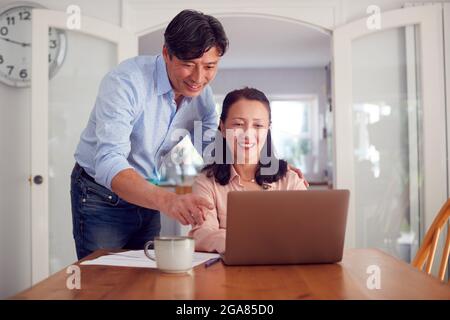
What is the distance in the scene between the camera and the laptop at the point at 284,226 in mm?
1196

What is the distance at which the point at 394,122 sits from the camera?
377cm

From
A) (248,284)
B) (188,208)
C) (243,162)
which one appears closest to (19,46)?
(243,162)

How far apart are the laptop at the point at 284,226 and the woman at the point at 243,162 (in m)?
0.42

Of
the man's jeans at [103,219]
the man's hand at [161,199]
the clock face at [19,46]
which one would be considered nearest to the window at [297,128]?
the clock face at [19,46]

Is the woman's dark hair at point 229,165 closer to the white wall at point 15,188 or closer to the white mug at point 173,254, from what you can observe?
the white mug at point 173,254

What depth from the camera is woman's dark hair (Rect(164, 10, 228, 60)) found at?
5.74 ft

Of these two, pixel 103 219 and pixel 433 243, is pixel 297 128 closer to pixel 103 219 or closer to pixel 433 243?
pixel 103 219

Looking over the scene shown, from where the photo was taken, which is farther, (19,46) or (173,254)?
(19,46)

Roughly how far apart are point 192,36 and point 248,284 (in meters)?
Result: 0.90

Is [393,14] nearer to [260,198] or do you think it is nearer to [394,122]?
[394,122]

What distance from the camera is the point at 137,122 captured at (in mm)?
1915

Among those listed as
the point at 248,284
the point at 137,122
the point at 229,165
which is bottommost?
the point at 248,284
